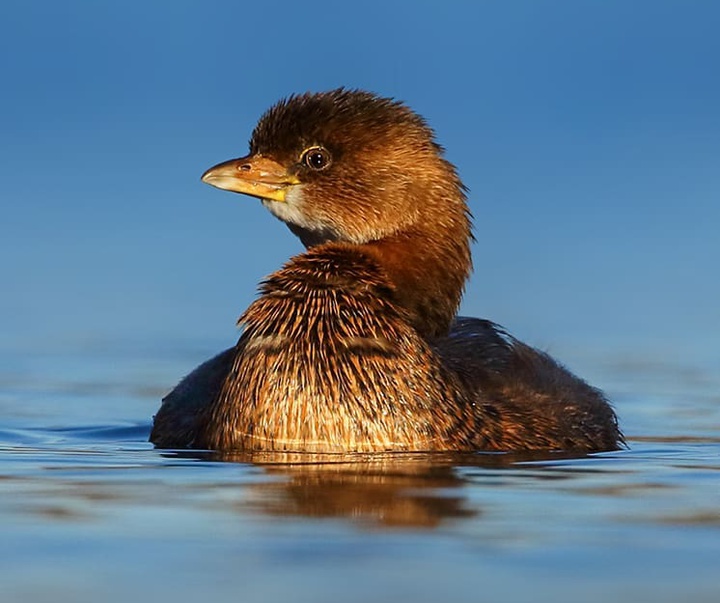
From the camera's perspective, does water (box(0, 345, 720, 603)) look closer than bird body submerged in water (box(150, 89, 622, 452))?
Yes

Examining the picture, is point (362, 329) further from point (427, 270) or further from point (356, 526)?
point (356, 526)

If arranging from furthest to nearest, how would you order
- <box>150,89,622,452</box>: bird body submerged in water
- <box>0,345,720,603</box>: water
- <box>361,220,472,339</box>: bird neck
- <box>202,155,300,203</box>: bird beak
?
<box>202,155,300,203</box>: bird beak → <box>361,220,472,339</box>: bird neck → <box>150,89,622,452</box>: bird body submerged in water → <box>0,345,720,603</box>: water

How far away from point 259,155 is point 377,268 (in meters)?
0.94

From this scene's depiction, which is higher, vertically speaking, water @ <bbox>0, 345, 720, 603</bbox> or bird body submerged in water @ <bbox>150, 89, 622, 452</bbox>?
bird body submerged in water @ <bbox>150, 89, 622, 452</bbox>

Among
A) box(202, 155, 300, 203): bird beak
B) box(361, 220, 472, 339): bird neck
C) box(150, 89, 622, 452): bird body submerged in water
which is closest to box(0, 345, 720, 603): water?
box(150, 89, 622, 452): bird body submerged in water

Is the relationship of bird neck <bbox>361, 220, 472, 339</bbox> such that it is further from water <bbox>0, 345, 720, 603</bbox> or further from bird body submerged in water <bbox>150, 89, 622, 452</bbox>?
water <bbox>0, 345, 720, 603</bbox>

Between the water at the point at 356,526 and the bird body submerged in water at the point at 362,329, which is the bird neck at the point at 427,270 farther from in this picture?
the water at the point at 356,526

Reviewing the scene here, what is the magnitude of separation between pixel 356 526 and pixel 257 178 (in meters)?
3.60

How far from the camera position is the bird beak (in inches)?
359

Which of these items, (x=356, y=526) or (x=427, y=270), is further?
(x=427, y=270)

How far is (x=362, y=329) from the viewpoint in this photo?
8.48 meters

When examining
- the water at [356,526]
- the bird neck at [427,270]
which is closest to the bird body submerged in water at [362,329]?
the bird neck at [427,270]

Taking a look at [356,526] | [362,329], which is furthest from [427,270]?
[356,526]

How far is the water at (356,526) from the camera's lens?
4945 mm
